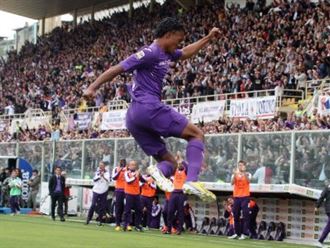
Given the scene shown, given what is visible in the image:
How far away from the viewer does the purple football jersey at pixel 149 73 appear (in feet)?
30.5

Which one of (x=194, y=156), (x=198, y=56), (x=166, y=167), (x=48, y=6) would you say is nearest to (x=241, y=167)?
(x=166, y=167)

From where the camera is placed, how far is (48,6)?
56.2 meters

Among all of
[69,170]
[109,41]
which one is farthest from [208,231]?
[109,41]

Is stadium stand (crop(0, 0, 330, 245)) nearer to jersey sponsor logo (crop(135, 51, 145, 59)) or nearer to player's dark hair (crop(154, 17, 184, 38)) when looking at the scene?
player's dark hair (crop(154, 17, 184, 38))

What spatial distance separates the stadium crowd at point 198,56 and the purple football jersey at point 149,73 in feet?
57.2

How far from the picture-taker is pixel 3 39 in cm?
7038

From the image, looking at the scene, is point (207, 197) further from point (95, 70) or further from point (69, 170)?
point (95, 70)

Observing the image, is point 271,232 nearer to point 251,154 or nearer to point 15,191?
point 251,154

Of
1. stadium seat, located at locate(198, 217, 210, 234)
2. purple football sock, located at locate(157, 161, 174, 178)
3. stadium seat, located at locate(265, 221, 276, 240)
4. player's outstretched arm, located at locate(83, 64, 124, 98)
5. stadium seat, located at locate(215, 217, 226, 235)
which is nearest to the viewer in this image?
player's outstretched arm, located at locate(83, 64, 124, 98)

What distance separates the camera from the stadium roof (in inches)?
2137

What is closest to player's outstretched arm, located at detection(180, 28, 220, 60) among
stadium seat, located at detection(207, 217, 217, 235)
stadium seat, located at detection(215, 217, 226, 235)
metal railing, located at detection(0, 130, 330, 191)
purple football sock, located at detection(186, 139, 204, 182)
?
purple football sock, located at detection(186, 139, 204, 182)

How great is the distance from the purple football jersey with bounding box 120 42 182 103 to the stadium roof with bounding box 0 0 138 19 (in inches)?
1704

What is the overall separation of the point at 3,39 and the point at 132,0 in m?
23.3

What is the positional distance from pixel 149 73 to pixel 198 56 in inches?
1013
